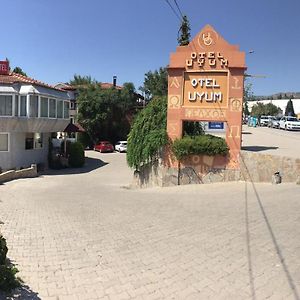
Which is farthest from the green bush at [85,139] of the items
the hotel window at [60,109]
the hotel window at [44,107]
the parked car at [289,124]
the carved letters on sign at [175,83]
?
the carved letters on sign at [175,83]

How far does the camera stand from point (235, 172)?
16.8m

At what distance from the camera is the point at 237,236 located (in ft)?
27.3

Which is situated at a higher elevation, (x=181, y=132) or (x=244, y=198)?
(x=181, y=132)

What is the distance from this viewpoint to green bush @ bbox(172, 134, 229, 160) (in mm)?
16875

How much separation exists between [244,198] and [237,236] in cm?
466

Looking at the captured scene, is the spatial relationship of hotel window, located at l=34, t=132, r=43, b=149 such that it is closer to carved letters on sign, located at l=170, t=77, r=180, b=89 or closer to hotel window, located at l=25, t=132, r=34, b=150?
hotel window, located at l=25, t=132, r=34, b=150

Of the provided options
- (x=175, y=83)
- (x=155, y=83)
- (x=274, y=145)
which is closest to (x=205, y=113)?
(x=175, y=83)

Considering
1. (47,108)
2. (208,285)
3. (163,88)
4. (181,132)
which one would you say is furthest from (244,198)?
(163,88)

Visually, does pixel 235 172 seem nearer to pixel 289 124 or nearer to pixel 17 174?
pixel 17 174

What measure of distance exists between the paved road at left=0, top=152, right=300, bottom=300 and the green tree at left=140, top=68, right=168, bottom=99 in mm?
45938

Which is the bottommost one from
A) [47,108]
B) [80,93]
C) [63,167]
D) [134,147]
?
[63,167]

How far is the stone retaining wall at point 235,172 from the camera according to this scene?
1516 cm

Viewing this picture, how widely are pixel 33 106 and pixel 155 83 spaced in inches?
1406

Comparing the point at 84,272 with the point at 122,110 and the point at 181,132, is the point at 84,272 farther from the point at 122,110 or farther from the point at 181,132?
the point at 122,110
